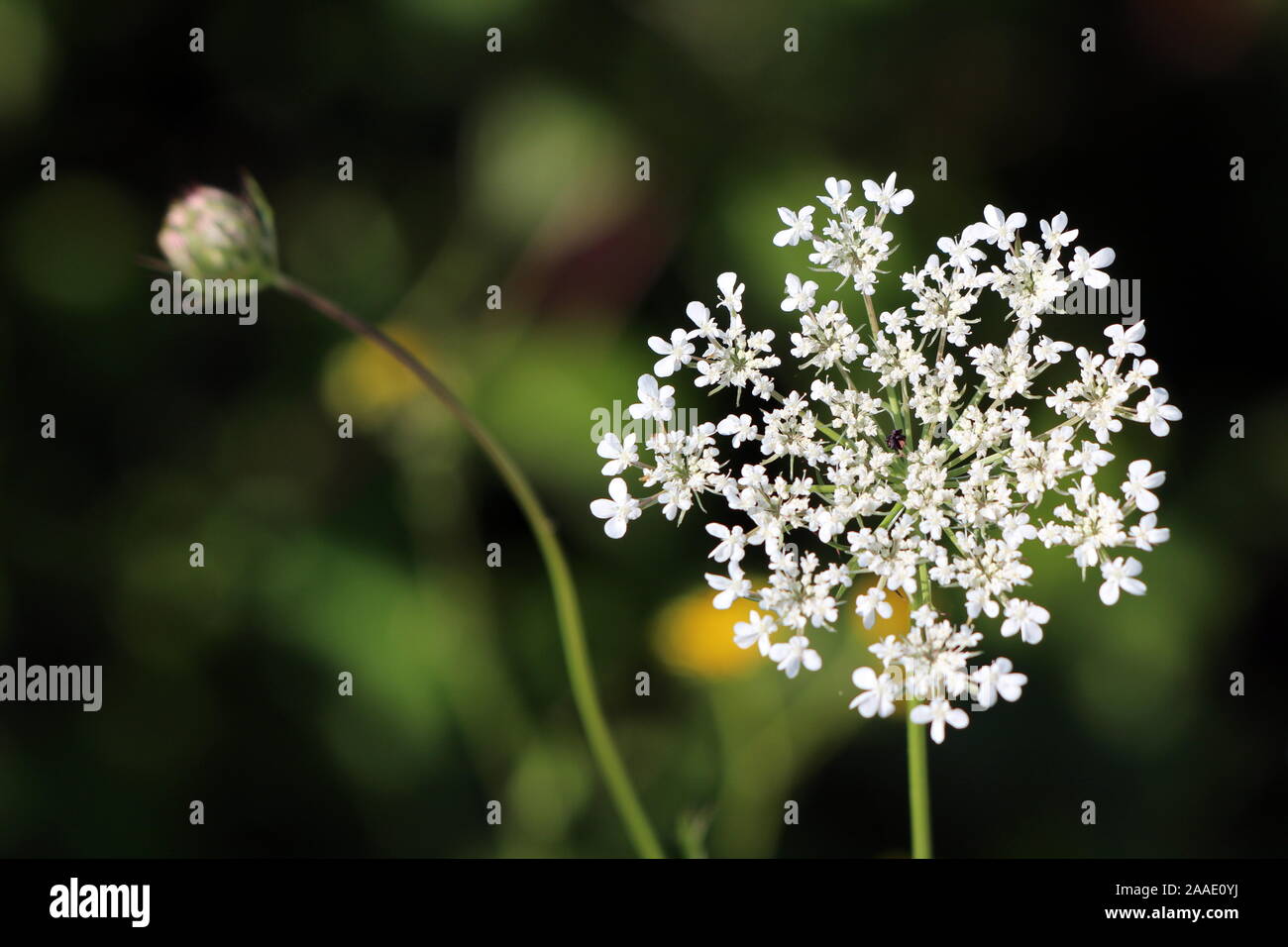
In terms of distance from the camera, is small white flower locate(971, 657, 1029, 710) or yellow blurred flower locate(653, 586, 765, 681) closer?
small white flower locate(971, 657, 1029, 710)

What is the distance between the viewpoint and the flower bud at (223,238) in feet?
5.79

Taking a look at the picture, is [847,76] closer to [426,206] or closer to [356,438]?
[426,206]

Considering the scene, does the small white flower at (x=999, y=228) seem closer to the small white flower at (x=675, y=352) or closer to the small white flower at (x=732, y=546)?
the small white flower at (x=675, y=352)

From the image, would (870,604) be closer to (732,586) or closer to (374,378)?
(732,586)

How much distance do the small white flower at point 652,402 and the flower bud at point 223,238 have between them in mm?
690

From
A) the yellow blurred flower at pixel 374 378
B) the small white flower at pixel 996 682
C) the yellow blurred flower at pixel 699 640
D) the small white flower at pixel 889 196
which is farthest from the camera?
the yellow blurred flower at pixel 374 378

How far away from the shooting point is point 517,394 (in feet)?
9.53

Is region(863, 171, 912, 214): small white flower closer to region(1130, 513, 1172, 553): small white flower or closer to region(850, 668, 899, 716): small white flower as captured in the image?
region(1130, 513, 1172, 553): small white flower

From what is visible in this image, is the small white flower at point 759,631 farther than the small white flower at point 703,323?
No

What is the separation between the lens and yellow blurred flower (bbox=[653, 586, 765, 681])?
2.54 m

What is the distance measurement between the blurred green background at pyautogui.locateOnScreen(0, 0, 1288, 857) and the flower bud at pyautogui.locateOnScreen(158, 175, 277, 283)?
40.2 inches

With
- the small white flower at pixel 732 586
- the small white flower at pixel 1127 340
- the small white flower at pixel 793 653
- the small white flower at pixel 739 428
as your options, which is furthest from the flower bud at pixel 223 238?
the small white flower at pixel 1127 340

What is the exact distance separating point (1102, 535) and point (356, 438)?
2046mm

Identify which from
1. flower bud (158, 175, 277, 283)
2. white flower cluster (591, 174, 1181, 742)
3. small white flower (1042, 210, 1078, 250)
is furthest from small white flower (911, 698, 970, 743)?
flower bud (158, 175, 277, 283)
